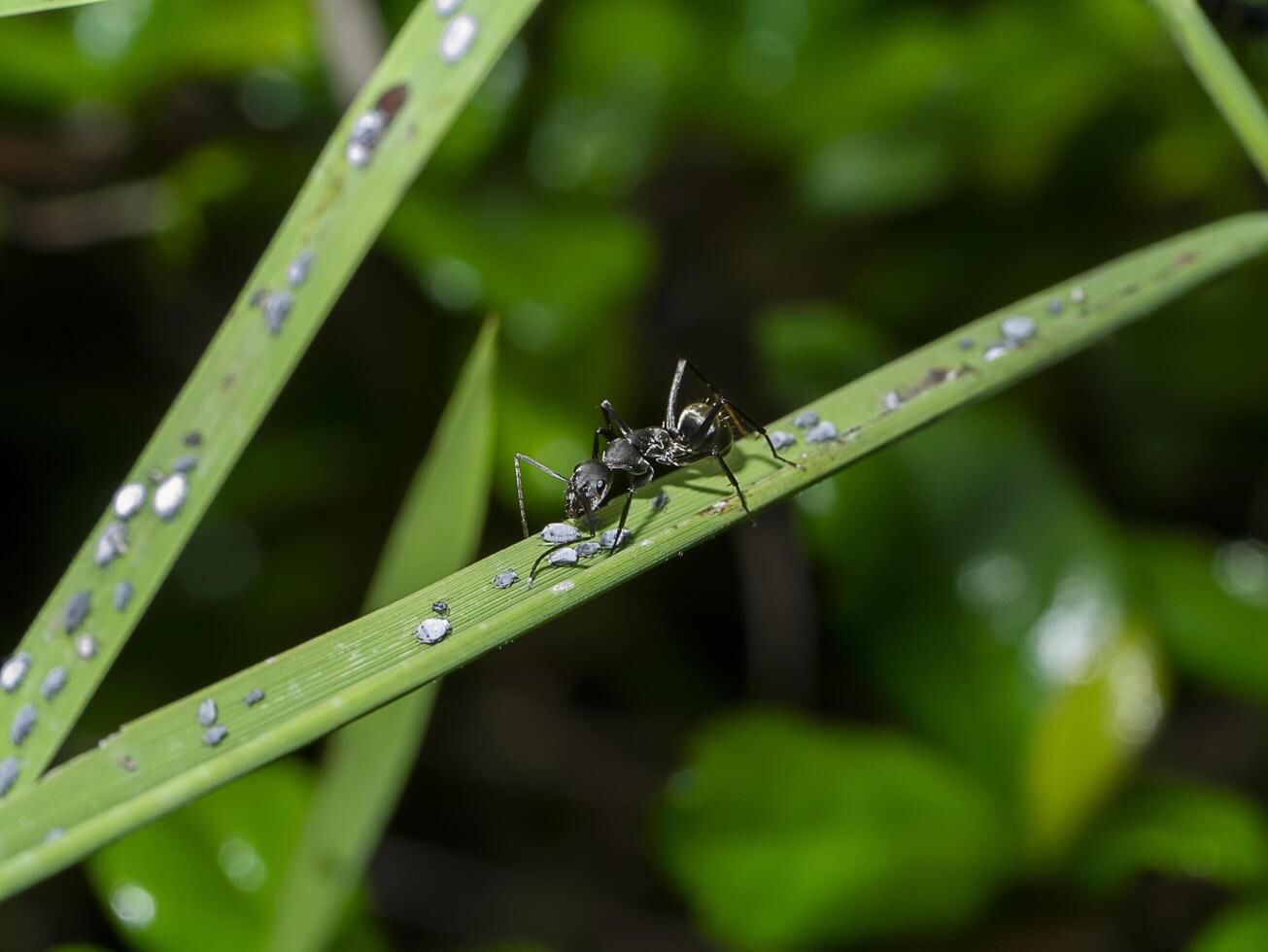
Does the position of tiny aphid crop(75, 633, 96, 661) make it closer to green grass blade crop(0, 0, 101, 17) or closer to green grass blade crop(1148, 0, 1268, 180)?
green grass blade crop(0, 0, 101, 17)

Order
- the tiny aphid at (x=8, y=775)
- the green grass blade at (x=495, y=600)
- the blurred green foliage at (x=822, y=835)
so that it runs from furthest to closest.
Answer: the blurred green foliage at (x=822, y=835) → the tiny aphid at (x=8, y=775) → the green grass blade at (x=495, y=600)

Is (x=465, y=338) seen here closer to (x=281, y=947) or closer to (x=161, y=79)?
(x=161, y=79)

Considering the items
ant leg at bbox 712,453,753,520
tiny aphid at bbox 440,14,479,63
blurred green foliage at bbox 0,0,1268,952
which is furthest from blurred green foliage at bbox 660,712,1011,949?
tiny aphid at bbox 440,14,479,63

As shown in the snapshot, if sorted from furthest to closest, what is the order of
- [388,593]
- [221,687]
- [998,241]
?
[998,241]
[388,593]
[221,687]

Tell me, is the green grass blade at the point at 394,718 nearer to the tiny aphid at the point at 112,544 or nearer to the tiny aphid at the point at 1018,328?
the tiny aphid at the point at 112,544

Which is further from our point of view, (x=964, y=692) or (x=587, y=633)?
(x=587, y=633)

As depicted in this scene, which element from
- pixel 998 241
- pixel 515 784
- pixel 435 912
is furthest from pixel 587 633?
pixel 998 241

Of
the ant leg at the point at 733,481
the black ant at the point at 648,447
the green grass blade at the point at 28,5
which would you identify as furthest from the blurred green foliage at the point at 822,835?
the green grass blade at the point at 28,5

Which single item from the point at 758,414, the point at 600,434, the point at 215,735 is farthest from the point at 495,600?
the point at 758,414
